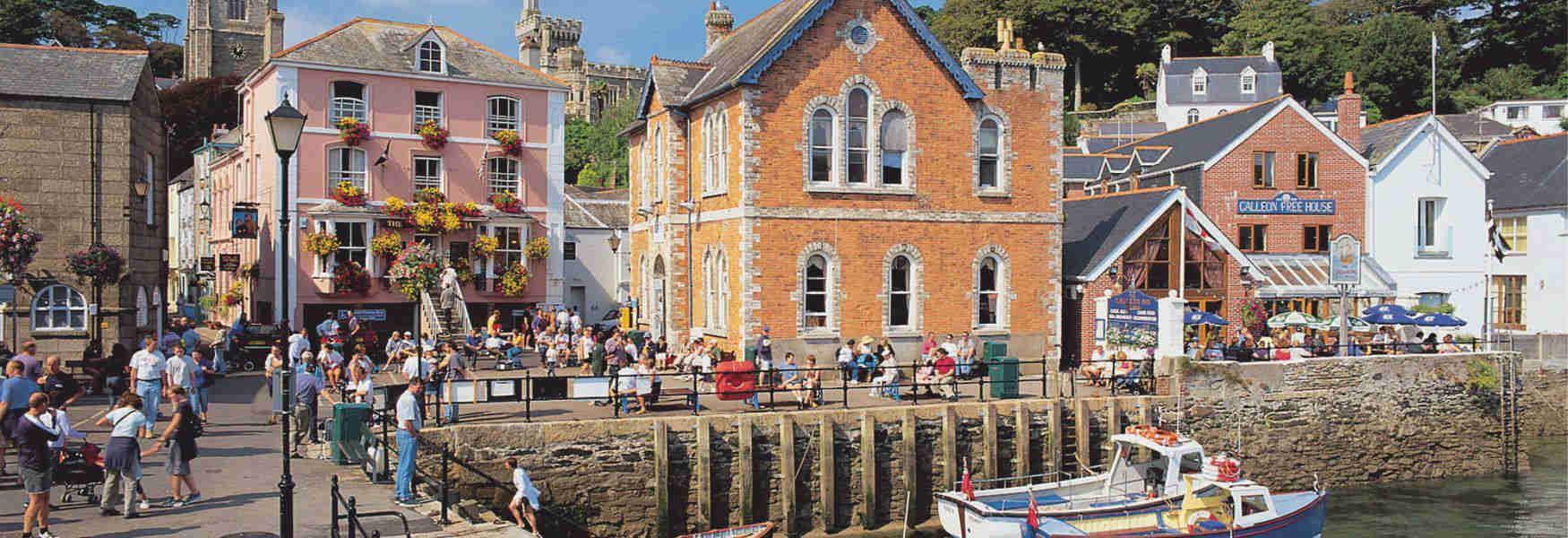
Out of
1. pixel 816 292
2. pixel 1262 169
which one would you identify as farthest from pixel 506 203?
pixel 1262 169

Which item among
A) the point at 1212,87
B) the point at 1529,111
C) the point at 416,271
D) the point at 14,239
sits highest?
the point at 1212,87

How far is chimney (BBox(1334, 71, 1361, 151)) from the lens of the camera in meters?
36.0

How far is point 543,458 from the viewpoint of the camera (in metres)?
19.0

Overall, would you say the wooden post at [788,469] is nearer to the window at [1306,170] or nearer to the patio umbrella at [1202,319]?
the patio umbrella at [1202,319]

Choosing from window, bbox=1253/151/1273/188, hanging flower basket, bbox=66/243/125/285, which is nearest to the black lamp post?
hanging flower basket, bbox=66/243/125/285

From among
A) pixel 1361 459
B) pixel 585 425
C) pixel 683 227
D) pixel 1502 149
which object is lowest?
pixel 1361 459

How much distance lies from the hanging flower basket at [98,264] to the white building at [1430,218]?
3445 centimetres

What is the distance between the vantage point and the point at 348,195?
111 feet

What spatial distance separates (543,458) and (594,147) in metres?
65.1

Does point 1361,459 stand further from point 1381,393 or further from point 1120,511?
point 1120,511

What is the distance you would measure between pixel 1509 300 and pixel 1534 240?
7.15 ft

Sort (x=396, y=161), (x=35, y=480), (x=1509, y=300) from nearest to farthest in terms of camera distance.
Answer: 1. (x=35, y=480)
2. (x=396, y=161)
3. (x=1509, y=300)

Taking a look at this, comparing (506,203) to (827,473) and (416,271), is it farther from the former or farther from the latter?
(827,473)

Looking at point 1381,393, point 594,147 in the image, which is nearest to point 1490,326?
point 1381,393
